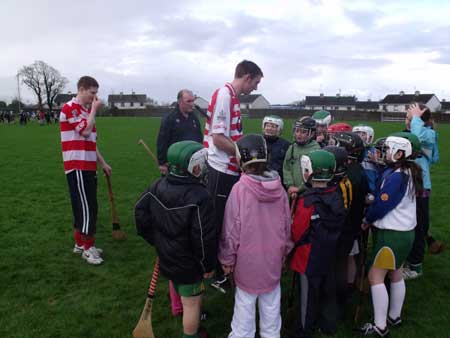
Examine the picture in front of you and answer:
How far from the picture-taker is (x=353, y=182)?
4.05m

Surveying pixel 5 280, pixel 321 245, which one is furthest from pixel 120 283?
pixel 321 245

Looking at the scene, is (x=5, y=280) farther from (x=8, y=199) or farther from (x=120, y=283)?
(x=8, y=199)

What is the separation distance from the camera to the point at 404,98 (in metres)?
93.8

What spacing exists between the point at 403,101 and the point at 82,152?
328 ft

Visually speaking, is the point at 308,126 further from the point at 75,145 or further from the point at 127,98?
the point at 127,98

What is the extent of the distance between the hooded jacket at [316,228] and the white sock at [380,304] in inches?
22.4

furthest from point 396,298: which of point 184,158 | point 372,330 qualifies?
point 184,158

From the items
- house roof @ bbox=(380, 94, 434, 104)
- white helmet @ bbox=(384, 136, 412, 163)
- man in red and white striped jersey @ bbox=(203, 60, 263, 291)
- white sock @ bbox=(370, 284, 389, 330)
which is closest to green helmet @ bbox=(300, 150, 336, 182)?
white helmet @ bbox=(384, 136, 412, 163)

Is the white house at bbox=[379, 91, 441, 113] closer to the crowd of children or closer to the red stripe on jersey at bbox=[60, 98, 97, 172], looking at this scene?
the crowd of children

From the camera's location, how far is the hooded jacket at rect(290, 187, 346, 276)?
3.49 m

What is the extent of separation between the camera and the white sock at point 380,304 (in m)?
3.71

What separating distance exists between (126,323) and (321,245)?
222 cm

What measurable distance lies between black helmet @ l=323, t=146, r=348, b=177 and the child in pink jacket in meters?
0.72

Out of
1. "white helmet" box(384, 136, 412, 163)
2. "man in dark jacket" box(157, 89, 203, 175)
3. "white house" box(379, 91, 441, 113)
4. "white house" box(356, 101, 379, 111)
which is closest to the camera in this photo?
"white helmet" box(384, 136, 412, 163)
